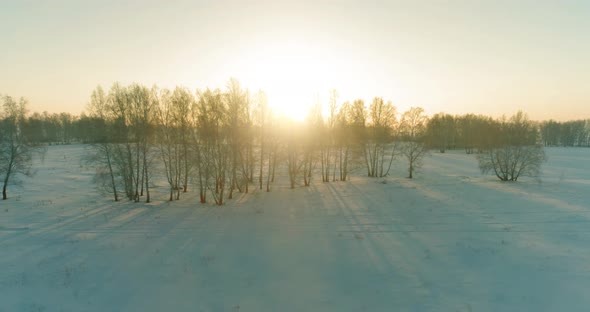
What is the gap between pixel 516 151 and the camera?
1352 inches

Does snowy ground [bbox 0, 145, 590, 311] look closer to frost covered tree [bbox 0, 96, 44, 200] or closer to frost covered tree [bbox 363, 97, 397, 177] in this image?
frost covered tree [bbox 0, 96, 44, 200]

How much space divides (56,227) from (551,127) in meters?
184

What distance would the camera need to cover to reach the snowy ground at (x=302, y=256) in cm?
989

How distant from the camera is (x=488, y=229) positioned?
54.5ft

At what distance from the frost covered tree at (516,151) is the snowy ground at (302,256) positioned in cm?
1019

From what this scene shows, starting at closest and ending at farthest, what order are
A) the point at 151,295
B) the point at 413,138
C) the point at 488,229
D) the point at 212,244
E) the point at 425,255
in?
the point at 151,295
the point at 425,255
the point at 212,244
the point at 488,229
the point at 413,138

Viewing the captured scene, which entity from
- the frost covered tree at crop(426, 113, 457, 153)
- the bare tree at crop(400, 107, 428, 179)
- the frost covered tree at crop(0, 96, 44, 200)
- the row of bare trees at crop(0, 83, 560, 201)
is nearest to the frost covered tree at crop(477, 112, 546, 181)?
the row of bare trees at crop(0, 83, 560, 201)

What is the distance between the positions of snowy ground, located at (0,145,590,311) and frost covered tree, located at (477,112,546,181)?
10190 mm

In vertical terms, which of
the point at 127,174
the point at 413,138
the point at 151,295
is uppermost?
the point at 413,138

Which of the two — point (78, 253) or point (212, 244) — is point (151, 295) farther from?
point (78, 253)

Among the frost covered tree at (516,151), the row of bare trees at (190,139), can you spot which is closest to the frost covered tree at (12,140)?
the row of bare trees at (190,139)

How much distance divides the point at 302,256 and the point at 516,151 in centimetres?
3529

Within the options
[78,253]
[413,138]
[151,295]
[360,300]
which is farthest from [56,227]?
[413,138]

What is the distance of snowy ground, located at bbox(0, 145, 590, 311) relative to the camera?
9891 mm
